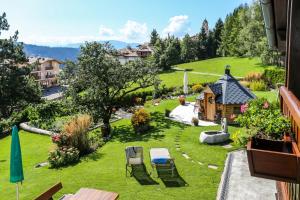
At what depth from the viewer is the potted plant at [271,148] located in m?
3.11

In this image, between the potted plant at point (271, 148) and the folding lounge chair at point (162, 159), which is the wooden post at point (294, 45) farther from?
the folding lounge chair at point (162, 159)

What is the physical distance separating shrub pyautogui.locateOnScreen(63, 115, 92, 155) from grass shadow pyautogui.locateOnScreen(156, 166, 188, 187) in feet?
17.9

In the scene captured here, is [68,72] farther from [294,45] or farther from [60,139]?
[294,45]

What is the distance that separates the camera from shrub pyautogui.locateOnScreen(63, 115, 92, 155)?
58.0ft

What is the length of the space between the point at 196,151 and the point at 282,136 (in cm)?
1325

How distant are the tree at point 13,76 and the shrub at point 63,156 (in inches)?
740

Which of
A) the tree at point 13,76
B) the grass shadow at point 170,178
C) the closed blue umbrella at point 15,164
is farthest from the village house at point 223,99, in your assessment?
the tree at point 13,76

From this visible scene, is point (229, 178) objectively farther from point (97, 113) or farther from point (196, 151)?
point (97, 113)

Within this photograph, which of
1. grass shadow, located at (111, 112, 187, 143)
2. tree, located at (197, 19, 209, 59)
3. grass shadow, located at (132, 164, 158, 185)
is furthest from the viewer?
tree, located at (197, 19, 209, 59)

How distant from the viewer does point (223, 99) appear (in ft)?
79.0

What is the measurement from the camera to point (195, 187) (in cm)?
1238

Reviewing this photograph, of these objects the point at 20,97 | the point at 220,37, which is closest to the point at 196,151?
the point at 20,97

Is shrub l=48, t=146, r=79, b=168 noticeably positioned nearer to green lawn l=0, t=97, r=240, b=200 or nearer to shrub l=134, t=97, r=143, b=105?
green lawn l=0, t=97, r=240, b=200

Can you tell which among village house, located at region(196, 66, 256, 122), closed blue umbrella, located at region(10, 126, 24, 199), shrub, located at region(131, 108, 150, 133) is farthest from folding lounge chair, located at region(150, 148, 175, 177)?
village house, located at region(196, 66, 256, 122)
